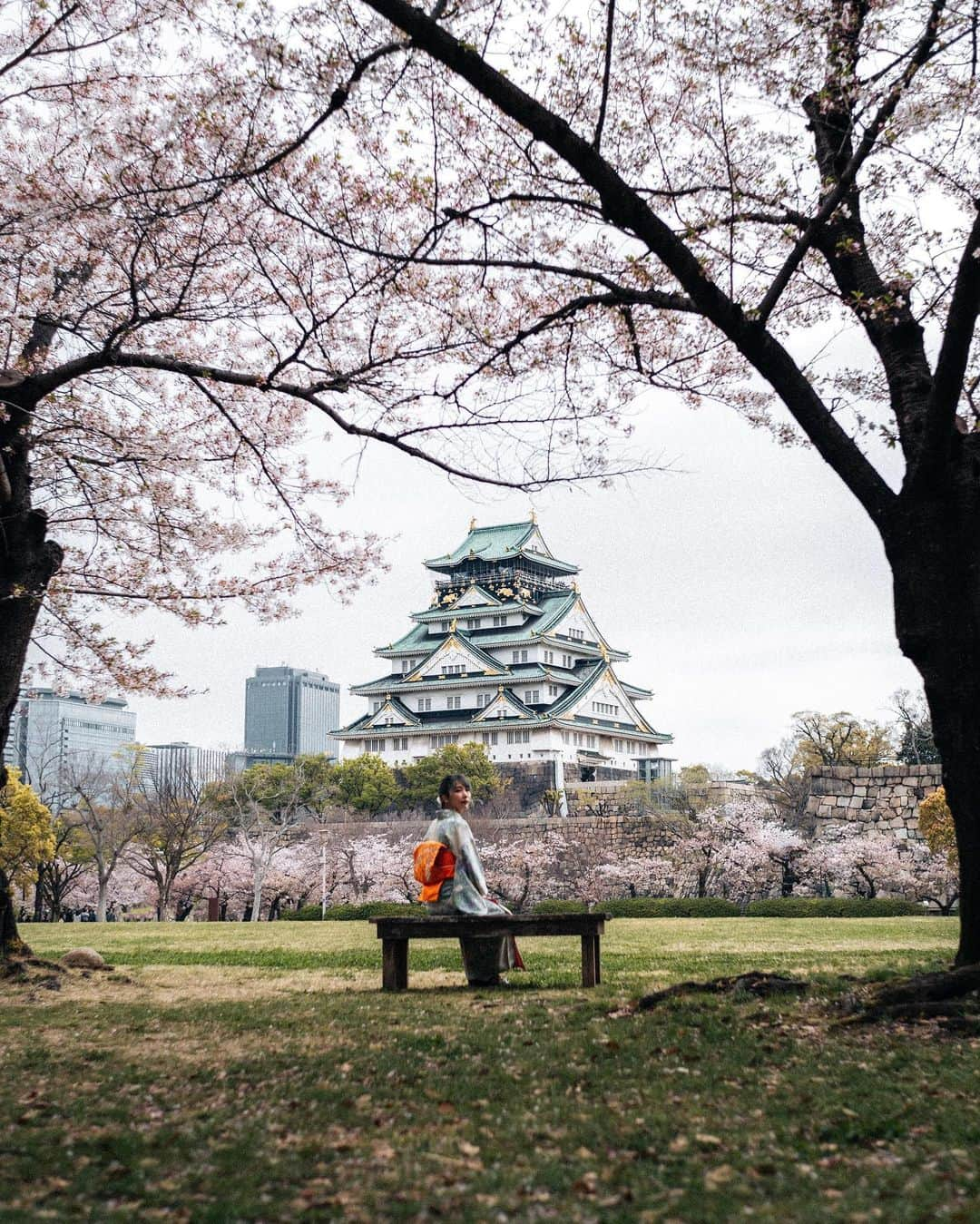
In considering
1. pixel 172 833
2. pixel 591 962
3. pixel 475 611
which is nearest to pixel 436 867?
pixel 591 962

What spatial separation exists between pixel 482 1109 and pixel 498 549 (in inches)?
1883

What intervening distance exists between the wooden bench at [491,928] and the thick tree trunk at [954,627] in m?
2.19

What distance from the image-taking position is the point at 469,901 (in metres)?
6.75

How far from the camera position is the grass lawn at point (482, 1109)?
2695mm

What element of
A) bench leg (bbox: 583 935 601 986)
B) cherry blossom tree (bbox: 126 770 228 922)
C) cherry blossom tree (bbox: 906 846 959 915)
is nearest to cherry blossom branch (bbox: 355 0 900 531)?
bench leg (bbox: 583 935 601 986)

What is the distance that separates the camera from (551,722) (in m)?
44.4

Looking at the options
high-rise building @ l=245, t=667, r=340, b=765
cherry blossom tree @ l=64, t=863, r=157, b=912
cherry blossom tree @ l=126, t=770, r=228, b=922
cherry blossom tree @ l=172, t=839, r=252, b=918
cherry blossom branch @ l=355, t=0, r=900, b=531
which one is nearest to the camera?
cherry blossom branch @ l=355, t=0, r=900, b=531

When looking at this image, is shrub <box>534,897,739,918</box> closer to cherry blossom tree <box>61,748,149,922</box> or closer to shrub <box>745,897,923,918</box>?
shrub <box>745,897,923,918</box>

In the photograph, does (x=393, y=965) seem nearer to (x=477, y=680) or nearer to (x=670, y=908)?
(x=670, y=908)

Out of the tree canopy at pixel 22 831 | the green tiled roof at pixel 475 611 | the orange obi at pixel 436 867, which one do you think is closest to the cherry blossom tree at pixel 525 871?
the tree canopy at pixel 22 831

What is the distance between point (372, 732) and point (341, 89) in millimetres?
43384

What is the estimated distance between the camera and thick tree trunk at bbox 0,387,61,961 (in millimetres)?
7348

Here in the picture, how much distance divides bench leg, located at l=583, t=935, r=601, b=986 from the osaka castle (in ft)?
121

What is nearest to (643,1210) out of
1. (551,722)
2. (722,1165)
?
(722,1165)
